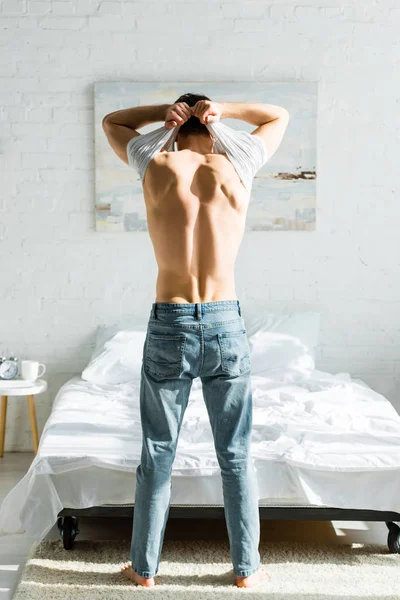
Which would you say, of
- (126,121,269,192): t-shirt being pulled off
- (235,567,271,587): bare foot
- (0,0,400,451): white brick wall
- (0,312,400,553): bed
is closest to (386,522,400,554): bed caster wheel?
(0,312,400,553): bed

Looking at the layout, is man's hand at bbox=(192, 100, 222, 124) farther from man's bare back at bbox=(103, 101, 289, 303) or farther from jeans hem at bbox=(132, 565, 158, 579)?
jeans hem at bbox=(132, 565, 158, 579)

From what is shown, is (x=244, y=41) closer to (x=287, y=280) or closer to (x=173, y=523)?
(x=287, y=280)

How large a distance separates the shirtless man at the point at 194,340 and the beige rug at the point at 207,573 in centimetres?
9

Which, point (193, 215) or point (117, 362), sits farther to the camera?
point (117, 362)

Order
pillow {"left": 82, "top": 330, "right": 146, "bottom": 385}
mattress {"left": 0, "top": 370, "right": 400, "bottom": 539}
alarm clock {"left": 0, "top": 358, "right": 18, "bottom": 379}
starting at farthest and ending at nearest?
alarm clock {"left": 0, "top": 358, "right": 18, "bottom": 379}
pillow {"left": 82, "top": 330, "right": 146, "bottom": 385}
mattress {"left": 0, "top": 370, "right": 400, "bottom": 539}

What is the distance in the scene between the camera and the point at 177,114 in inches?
93.4

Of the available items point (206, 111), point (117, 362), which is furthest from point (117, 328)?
point (206, 111)

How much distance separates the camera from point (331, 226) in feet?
14.5

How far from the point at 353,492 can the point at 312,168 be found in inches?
88.7

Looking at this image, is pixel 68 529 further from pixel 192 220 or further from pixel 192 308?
pixel 192 220

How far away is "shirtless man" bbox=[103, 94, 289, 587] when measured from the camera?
2.38 m

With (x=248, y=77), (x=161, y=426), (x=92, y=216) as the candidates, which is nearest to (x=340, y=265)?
(x=248, y=77)

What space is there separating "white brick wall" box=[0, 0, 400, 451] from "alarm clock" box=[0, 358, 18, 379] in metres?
0.27

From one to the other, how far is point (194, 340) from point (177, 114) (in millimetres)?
728
